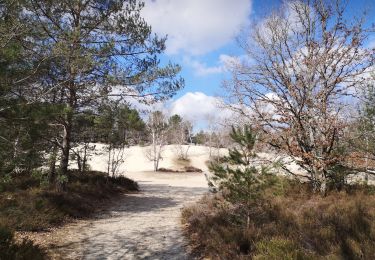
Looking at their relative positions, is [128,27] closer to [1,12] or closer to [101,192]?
[1,12]

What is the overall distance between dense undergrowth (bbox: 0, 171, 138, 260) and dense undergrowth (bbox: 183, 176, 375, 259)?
11.7ft

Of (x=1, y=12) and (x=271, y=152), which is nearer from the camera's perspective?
(x=1, y=12)

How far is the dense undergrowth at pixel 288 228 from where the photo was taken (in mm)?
6242

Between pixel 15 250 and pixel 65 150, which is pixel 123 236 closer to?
pixel 15 250

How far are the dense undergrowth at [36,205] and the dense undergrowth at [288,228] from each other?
3567 millimetres

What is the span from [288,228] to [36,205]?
22.1ft

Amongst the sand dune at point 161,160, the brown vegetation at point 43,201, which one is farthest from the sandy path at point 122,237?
the sand dune at point 161,160

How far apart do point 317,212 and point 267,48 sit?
6.67m

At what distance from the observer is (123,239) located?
8.38 m

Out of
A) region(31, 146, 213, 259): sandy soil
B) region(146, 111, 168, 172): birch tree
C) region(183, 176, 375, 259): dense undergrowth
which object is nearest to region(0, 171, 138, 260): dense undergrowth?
region(31, 146, 213, 259): sandy soil

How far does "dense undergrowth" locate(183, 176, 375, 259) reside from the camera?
6.24 meters

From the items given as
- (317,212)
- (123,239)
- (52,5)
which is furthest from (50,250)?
(52,5)

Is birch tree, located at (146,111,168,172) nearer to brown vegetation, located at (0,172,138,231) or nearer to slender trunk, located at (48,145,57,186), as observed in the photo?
brown vegetation, located at (0,172,138,231)

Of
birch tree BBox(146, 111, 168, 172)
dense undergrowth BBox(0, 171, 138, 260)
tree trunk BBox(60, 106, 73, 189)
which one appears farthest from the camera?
birch tree BBox(146, 111, 168, 172)
